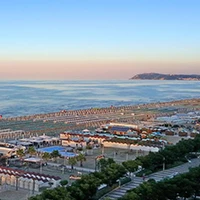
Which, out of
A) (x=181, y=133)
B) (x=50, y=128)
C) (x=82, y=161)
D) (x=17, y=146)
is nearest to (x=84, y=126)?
(x=50, y=128)

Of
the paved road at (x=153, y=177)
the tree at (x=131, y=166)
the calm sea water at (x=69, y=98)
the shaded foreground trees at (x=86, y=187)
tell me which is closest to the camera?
the shaded foreground trees at (x=86, y=187)

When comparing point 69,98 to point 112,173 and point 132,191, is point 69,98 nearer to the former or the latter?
point 112,173

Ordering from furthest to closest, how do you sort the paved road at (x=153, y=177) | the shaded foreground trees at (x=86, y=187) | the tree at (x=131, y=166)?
the tree at (x=131, y=166) < the paved road at (x=153, y=177) < the shaded foreground trees at (x=86, y=187)

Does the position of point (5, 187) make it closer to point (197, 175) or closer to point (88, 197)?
point (88, 197)

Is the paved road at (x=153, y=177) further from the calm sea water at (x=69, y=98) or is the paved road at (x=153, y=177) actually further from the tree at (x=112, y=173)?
the calm sea water at (x=69, y=98)

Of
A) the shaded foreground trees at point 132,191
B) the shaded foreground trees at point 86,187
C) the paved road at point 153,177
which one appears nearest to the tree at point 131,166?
the shaded foreground trees at point 132,191

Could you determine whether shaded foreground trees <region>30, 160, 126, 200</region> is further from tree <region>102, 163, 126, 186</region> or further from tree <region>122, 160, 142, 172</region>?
tree <region>122, 160, 142, 172</region>

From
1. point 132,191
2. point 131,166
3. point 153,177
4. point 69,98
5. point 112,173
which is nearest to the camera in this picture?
point 132,191

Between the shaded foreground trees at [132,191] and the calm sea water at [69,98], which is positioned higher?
the shaded foreground trees at [132,191]

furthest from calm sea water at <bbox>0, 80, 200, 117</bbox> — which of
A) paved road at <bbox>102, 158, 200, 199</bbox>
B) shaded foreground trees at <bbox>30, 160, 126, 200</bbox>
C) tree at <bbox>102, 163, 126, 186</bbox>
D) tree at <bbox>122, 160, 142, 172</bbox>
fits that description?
shaded foreground trees at <bbox>30, 160, 126, 200</bbox>

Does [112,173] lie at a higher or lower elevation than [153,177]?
higher

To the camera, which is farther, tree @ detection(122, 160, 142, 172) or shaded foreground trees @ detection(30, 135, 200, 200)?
tree @ detection(122, 160, 142, 172)

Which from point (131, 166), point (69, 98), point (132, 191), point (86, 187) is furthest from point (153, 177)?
point (69, 98)
